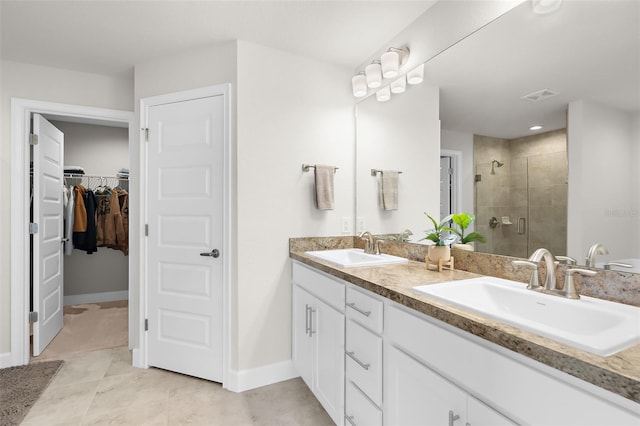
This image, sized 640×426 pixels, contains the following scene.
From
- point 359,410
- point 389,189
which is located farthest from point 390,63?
point 359,410

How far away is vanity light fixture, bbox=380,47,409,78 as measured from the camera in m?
2.03

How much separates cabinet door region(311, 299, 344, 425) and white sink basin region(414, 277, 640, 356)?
63 cm

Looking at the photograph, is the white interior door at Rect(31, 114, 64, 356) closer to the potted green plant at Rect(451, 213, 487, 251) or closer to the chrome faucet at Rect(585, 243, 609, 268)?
the potted green plant at Rect(451, 213, 487, 251)

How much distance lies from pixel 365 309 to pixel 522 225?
788mm

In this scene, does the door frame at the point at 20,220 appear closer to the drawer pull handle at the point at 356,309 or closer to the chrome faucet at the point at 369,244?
the chrome faucet at the point at 369,244

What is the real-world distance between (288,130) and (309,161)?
Answer: 0.27 m

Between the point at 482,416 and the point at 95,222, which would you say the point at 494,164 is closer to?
the point at 482,416

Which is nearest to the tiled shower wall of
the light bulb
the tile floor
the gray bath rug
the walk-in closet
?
the light bulb

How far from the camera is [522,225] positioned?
4.70 ft

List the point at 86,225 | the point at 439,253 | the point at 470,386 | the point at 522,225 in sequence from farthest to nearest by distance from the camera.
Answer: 1. the point at 86,225
2. the point at 439,253
3. the point at 522,225
4. the point at 470,386

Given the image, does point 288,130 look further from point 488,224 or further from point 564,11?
point 564,11

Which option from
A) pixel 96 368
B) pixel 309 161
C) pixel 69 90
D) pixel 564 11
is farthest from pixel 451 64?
pixel 96 368

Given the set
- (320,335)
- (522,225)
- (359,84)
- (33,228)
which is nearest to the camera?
(522,225)

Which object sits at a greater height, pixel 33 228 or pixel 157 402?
pixel 33 228
